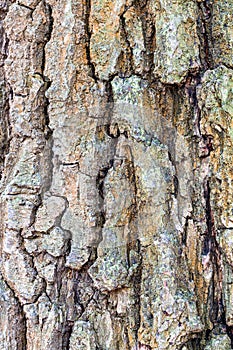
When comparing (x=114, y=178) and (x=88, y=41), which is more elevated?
(x=88, y=41)

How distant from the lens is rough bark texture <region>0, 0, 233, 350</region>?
1.04 metres

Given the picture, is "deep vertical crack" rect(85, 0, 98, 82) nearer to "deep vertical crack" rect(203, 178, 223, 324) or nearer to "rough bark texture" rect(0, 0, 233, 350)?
"rough bark texture" rect(0, 0, 233, 350)

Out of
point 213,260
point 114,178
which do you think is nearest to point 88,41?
point 114,178

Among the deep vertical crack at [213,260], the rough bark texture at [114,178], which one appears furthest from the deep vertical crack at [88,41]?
the deep vertical crack at [213,260]

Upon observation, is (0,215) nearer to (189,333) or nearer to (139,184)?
(139,184)

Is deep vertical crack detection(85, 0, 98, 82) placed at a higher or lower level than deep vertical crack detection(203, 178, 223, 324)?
higher

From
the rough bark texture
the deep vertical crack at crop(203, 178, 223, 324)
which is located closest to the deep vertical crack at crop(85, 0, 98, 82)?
the rough bark texture

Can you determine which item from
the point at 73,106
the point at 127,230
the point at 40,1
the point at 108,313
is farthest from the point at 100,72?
the point at 108,313

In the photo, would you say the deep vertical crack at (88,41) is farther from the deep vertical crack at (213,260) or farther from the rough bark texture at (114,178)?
the deep vertical crack at (213,260)

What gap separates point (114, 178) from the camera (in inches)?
41.4

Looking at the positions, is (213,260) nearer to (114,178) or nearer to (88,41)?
(114,178)

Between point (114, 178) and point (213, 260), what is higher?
point (114, 178)

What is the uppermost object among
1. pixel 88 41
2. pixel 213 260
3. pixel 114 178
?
pixel 88 41

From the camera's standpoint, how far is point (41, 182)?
107 cm
